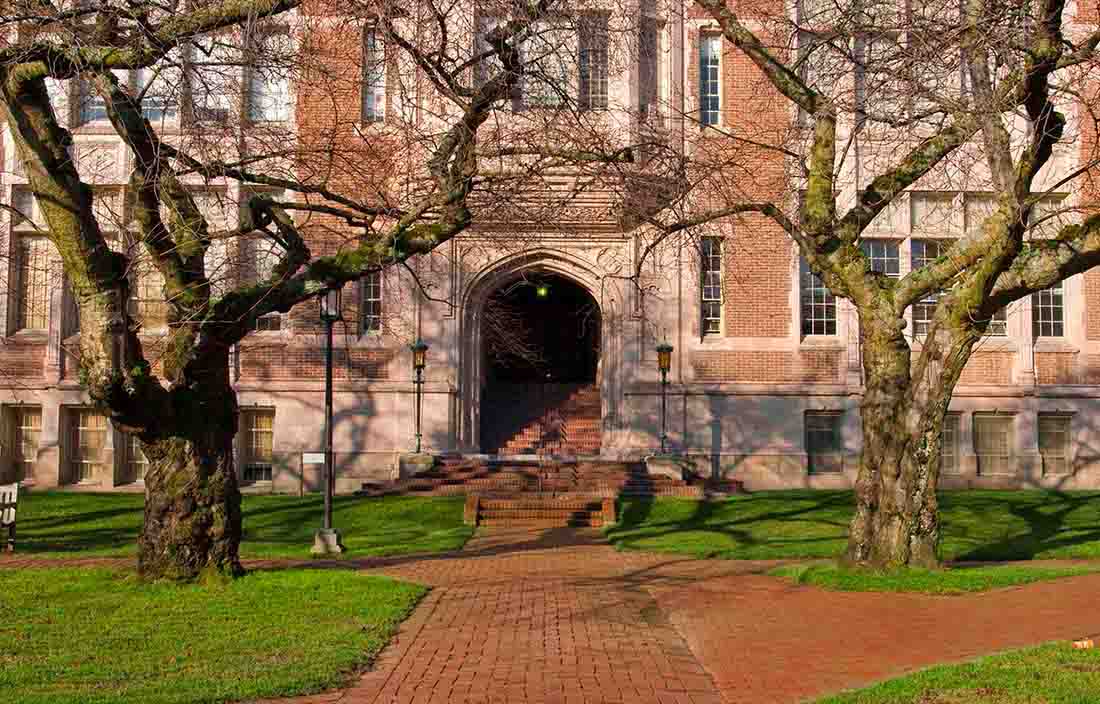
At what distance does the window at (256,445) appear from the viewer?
27953mm

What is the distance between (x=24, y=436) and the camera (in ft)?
91.2

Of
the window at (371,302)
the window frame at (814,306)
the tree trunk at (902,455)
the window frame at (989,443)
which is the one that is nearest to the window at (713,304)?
the window frame at (814,306)

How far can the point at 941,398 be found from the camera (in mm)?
13031

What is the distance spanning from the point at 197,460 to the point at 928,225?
67.3ft

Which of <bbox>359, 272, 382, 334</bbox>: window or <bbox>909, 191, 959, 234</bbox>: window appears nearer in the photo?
<bbox>909, 191, 959, 234</bbox>: window

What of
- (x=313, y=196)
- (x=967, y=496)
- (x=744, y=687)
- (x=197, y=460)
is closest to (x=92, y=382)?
(x=197, y=460)

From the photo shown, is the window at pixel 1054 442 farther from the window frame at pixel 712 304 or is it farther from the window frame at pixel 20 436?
the window frame at pixel 20 436

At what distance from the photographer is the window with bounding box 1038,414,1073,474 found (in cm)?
2805

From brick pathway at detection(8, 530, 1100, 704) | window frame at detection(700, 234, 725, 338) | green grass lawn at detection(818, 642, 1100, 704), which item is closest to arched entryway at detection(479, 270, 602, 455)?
window frame at detection(700, 234, 725, 338)

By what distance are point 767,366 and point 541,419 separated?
6149mm

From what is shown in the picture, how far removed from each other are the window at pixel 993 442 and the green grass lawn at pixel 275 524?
13.4 meters

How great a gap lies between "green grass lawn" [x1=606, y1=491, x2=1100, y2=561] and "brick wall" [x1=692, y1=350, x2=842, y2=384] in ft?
10.4

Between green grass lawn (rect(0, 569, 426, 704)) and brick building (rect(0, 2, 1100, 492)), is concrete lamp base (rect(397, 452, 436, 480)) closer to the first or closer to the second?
brick building (rect(0, 2, 1100, 492))

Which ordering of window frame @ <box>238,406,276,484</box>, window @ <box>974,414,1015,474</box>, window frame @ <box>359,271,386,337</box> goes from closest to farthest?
window frame @ <box>359,271,386,337</box>, window frame @ <box>238,406,276,484</box>, window @ <box>974,414,1015,474</box>
